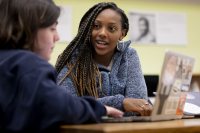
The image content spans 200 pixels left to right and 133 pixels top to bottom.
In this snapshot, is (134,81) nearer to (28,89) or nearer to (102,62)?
(102,62)

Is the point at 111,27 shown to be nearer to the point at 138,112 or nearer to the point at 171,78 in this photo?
the point at 138,112

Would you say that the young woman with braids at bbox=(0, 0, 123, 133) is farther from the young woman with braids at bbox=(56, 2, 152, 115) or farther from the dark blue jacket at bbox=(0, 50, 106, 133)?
the young woman with braids at bbox=(56, 2, 152, 115)

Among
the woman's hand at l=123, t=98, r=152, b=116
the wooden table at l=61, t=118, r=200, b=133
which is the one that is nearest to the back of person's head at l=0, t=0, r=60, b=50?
the wooden table at l=61, t=118, r=200, b=133

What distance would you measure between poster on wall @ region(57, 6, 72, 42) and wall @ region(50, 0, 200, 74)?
30mm

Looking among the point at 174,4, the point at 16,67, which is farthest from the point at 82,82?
the point at 174,4

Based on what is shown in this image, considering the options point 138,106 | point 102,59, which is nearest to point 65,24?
point 102,59

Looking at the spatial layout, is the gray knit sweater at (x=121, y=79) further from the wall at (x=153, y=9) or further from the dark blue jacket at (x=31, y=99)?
the wall at (x=153, y=9)

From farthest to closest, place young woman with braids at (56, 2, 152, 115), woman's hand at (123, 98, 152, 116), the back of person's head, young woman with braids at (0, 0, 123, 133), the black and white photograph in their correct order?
the black and white photograph < young woman with braids at (56, 2, 152, 115) < woman's hand at (123, 98, 152, 116) < the back of person's head < young woman with braids at (0, 0, 123, 133)

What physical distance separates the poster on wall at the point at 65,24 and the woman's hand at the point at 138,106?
1293 millimetres

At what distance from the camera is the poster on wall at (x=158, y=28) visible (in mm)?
3051

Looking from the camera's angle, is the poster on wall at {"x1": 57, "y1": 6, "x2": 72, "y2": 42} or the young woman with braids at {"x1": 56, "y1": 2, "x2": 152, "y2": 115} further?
the poster on wall at {"x1": 57, "y1": 6, "x2": 72, "y2": 42}

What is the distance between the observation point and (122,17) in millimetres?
1935

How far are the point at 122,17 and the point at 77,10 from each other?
1.02m

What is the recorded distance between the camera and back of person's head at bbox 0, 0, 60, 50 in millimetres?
1092
